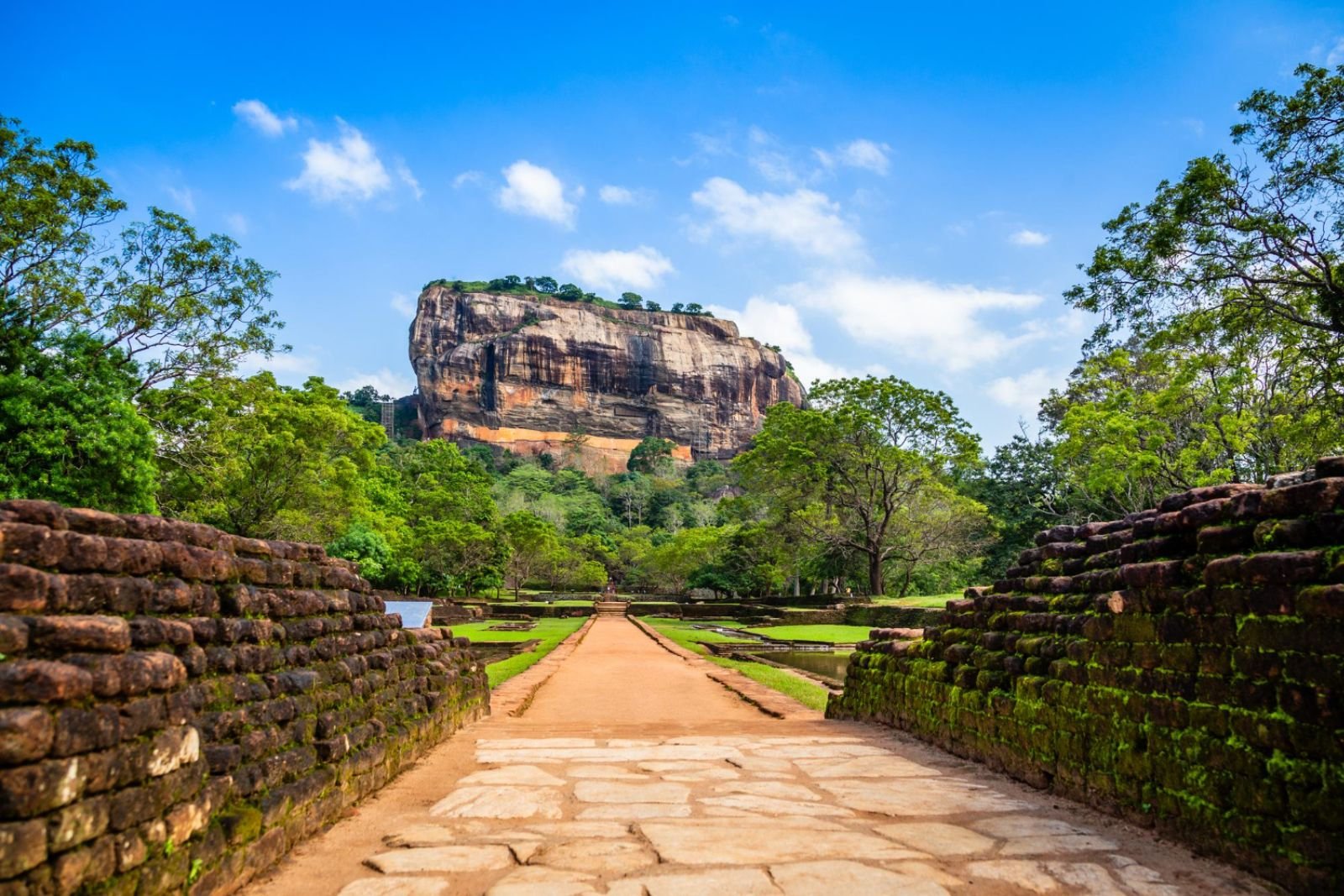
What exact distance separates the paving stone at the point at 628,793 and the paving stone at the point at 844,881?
1.28 m

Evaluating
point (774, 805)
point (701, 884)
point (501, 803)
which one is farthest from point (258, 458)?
point (701, 884)

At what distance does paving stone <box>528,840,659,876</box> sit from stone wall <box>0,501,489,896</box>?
3.52ft

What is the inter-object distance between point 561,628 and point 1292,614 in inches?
991

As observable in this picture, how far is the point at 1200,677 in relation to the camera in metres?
3.52

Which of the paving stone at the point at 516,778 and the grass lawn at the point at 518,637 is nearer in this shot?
the paving stone at the point at 516,778

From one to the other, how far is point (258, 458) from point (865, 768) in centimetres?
2340

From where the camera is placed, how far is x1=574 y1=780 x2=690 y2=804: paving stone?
14.3 feet

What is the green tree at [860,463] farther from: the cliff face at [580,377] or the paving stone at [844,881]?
the cliff face at [580,377]

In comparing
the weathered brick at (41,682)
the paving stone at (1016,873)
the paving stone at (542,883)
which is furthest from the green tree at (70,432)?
the paving stone at (1016,873)

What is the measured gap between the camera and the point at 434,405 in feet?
395

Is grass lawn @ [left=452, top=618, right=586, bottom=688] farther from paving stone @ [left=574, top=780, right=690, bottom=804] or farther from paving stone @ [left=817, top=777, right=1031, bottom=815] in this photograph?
paving stone @ [left=817, top=777, right=1031, bottom=815]

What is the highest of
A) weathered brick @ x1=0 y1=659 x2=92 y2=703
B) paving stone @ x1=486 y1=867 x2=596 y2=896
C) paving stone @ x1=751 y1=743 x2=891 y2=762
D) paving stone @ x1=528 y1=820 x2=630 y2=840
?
weathered brick @ x1=0 y1=659 x2=92 y2=703

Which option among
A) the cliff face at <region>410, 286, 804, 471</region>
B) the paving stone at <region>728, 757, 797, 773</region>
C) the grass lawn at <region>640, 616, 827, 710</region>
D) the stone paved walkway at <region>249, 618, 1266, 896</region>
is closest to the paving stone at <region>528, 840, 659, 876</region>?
the stone paved walkway at <region>249, 618, 1266, 896</region>

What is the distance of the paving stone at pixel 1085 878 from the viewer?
3.02 metres
